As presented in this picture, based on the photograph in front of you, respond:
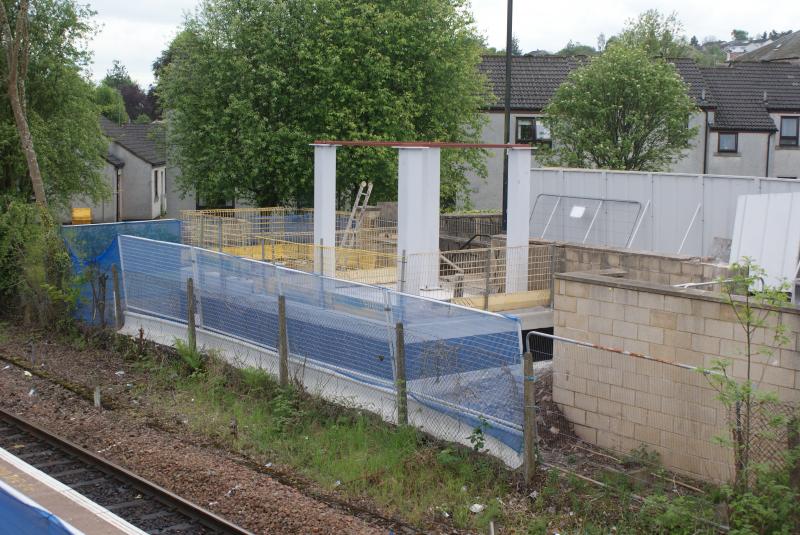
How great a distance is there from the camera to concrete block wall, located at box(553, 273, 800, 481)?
9141mm

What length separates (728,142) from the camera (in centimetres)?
4044

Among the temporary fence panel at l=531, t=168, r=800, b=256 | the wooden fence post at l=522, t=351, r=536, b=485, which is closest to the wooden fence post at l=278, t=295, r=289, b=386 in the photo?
the wooden fence post at l=522, t=351, r=536, b=485

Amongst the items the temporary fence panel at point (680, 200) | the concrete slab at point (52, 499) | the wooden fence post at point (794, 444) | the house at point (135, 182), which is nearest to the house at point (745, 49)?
the house at point (135, 182)

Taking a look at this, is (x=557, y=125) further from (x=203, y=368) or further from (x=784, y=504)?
(x=784, y=504)

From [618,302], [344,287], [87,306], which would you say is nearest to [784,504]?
[618,302]

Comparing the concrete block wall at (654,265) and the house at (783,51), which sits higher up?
the house at (783,51)

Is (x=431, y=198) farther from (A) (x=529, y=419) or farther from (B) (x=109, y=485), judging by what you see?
(B) (x=109, y=485)

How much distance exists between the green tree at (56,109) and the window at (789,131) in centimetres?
3094

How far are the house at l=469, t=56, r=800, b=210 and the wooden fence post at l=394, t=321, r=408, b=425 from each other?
28.3 m

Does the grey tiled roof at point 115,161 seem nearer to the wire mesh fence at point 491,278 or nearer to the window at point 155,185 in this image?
the window at point 155,185

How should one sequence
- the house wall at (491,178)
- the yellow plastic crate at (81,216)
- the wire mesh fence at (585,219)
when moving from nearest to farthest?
the wire mesh fence at (585,219), the yellow plastic crate at (81,216), the house wall at (491,178)

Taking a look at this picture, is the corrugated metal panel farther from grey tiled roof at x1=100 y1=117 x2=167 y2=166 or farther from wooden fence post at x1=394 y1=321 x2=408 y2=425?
grey tiled roof at x1=100 y1=117 x2=167 y2=166

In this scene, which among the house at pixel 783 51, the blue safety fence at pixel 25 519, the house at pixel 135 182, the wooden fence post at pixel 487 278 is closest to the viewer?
the blue safety fence at pixel 25 519

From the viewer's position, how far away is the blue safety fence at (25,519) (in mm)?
5000
